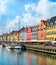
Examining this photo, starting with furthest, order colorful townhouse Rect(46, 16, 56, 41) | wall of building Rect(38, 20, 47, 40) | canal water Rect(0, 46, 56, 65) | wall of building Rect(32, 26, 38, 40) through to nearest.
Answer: wall of building Rect(32, 26, 38, 40), wall of building Rect(38, 20, 47, 40), colorful townhouse Rect(46, 16, 56, 41), canal water Rect(0, 46, 56, 65)

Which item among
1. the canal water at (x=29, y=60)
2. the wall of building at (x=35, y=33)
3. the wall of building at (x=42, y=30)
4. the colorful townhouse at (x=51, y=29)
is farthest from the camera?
the wall of building at (x=35, y=33)

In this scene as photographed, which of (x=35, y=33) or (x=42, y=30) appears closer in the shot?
(x=42, y=30)

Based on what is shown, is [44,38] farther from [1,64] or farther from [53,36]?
[1,64]

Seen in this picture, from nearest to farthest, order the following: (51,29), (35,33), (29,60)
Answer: (29,60) → (51,29) → (35,33)

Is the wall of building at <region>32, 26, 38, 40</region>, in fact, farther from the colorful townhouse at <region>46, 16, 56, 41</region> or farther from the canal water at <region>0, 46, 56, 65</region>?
the canal water at <region>0, 46, 56, 65</region>

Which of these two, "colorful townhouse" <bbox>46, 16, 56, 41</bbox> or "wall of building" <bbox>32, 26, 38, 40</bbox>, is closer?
"colorful townhouse" <bbox>46, 16, 56, 41</bbox>

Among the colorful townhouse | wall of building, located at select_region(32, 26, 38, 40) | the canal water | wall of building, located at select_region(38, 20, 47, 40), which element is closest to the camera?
the canal water

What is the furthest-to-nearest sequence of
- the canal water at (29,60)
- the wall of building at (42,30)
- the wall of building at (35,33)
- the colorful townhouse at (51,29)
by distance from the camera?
the wall of building at (35,33), the wall of building at (42,30), the colorful townhouse at (51,29), the canal water at (29,60)

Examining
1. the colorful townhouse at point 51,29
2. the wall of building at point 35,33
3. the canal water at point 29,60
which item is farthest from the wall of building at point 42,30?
the canal water at point 29,60

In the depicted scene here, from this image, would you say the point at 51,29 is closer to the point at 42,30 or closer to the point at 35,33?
the point at 42,30

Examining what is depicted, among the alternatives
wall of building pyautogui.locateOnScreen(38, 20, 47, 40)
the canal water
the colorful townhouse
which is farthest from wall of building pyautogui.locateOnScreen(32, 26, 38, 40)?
the canal water

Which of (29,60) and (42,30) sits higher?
(42,30)

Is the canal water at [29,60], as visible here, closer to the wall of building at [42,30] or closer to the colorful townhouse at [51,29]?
the colorful townhouse at [51,29]

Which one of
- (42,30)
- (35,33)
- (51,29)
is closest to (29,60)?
(51,29)
